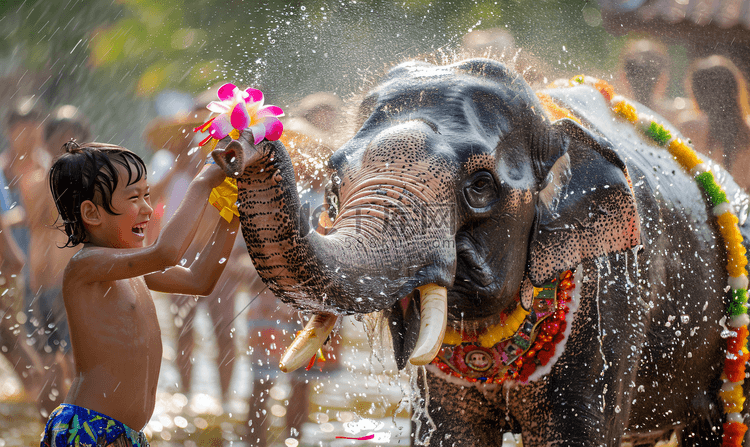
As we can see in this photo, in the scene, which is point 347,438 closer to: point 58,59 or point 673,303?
point 673,303

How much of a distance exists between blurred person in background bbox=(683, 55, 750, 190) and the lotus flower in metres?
3.44

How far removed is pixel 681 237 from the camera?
298 cm

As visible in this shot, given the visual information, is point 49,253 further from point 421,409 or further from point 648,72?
point 648,72

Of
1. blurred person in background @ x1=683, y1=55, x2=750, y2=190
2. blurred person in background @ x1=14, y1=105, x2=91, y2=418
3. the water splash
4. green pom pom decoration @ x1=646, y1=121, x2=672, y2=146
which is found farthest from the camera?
blurred person in background @ x1=14, y1=105, x2=91, y2=418

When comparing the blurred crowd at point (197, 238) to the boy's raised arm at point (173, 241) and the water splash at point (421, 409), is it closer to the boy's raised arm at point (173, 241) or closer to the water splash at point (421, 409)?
the water splash at point (421, 409)

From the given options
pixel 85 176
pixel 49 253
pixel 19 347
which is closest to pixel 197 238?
pixel 49 253

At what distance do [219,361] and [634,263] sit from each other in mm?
3842

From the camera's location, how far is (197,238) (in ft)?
19.1

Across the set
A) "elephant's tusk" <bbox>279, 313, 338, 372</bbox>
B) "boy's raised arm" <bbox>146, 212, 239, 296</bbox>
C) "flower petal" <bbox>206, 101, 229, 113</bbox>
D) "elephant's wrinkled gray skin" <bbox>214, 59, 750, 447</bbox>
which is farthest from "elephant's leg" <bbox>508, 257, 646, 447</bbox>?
"flower petal" <bbox>206, 101, 229, 113</bbox>

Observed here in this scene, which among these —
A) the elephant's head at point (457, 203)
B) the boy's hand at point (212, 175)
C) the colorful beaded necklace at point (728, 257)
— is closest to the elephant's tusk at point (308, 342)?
the elephant's head at point (457, 203)

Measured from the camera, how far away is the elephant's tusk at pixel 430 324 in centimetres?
179

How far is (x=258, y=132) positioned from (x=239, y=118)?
45mm

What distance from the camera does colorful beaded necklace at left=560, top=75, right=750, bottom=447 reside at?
316 cm

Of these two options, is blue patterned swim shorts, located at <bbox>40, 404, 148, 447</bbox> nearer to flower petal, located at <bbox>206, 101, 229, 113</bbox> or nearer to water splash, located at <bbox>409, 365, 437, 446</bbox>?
flower petal, located at <bbox>206, 101, 229, 113</bbox>
